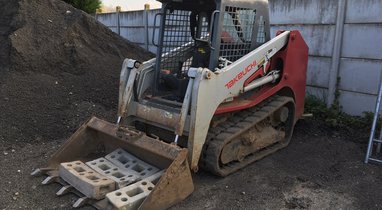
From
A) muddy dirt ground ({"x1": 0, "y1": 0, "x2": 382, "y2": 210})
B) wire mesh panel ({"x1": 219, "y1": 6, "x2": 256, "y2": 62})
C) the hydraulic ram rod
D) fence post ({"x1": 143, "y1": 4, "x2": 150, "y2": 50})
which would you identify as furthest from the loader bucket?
fence post ({"x1": 143, "y1": 4, "x2": 150, "y2": 50})

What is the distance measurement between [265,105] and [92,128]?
2.13 m

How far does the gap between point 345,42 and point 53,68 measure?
4.85m

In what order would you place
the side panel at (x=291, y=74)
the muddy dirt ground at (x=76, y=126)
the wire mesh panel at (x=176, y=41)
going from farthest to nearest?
the wire mesh panel at (x=176, y=41) < the side panel at (x=291, y=74) < the muddy dirt ground at (x=76, y=126)

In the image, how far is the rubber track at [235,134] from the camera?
4.37 m

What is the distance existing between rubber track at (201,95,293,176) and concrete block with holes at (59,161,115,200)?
1.05 meters

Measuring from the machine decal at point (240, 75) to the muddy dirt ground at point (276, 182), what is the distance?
1.02 meters

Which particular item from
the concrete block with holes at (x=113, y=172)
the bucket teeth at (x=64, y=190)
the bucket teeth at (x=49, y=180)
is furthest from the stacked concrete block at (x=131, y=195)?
the bucket teeth at (x=49, y=180)

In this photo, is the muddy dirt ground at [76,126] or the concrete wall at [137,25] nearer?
the muddy dirt ground at [76,126]

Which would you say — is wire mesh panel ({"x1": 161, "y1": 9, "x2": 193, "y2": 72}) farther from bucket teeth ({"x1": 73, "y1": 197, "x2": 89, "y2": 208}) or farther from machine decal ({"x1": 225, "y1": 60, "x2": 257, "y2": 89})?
bucket teeth ({"x1": 73, "y1": 197, "x2": 89, "y2": 208})

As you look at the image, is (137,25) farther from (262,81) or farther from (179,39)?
(262,81)

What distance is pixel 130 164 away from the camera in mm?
4438

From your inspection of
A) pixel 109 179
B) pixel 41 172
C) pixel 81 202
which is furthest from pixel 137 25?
pixel 81 202

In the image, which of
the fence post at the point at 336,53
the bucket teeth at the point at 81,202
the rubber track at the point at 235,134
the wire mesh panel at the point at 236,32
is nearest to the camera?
the bucket teeth at the point at 81,202

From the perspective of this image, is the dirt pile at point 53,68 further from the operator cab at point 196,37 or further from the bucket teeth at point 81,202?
the bucket teeth at point 81,202
